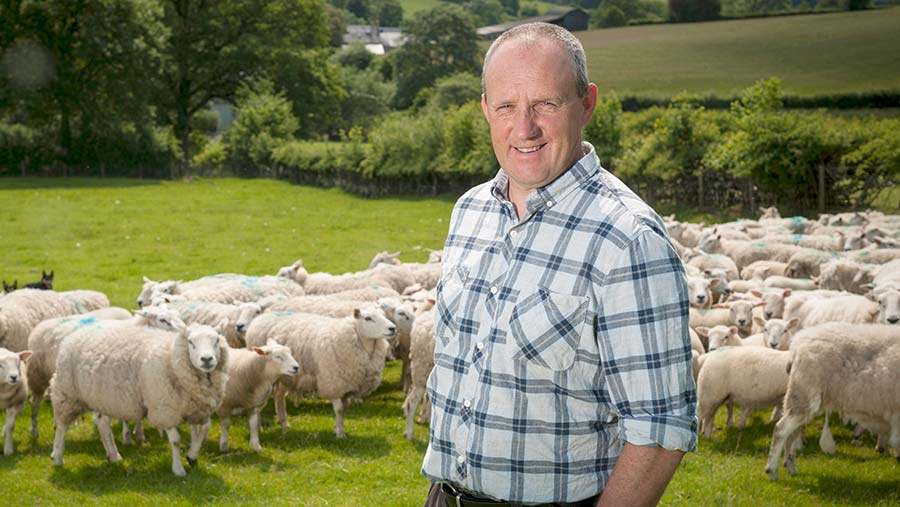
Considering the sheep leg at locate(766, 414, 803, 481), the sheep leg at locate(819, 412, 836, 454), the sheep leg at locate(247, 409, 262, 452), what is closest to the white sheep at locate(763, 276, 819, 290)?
the sheep leg at locate(819, 412, 836, 454)

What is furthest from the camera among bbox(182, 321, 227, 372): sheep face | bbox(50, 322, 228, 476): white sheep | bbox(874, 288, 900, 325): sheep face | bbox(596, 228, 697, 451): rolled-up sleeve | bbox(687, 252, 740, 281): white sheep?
bbox(687, 252, 740, 281): white sheep

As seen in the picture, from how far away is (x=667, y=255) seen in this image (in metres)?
2.05

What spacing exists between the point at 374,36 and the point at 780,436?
124 m

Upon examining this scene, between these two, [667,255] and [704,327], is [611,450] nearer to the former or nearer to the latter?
[667,255]

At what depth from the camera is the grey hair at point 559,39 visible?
226cm

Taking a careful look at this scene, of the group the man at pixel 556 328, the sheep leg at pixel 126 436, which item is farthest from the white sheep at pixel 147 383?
the man at pixel 556 328

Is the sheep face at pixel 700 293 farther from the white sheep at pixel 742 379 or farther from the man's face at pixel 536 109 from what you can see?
the man's face at pixel 536 109

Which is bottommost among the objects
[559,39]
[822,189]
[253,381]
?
[253,381]

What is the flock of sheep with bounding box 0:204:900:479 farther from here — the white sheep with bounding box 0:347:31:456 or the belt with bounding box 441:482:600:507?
the belt with bounding box 441:482:600:507

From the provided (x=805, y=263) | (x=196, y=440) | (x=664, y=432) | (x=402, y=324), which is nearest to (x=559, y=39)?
(x=664, y=432)

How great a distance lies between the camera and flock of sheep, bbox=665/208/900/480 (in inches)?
269

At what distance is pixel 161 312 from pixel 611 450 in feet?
23.6

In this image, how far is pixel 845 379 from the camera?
6.80 meters

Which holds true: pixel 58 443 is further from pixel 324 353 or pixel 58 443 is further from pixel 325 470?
pixel 324 353
